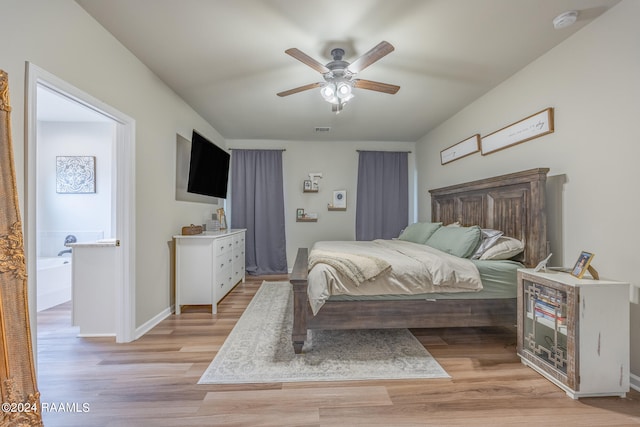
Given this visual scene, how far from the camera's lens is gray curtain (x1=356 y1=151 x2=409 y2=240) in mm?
5234

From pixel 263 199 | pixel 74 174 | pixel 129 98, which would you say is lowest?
pixel 263 199

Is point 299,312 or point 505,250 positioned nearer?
point 299,312

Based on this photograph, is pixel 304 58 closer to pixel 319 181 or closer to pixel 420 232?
pixel 420 232

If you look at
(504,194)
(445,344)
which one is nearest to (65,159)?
(445,344)

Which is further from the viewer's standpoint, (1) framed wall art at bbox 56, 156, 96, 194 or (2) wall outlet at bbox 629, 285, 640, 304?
(1) framed wall art at bbox 56, 156, 96, 194

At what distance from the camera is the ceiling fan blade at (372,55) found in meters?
1.92

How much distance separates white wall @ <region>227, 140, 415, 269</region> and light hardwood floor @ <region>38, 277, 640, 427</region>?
123 inches

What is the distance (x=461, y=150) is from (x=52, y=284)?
5.51m

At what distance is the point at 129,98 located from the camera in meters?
2.45

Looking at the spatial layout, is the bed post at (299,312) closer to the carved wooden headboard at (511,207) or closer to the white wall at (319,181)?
the carved wooden headboard at (511,207)

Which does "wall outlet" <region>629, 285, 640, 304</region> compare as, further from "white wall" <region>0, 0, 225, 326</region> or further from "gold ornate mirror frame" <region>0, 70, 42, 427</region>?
"white wall" <region>0, 0, 225, 326</region>

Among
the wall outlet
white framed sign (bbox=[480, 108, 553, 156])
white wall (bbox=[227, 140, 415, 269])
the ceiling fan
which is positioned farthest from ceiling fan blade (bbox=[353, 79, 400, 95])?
white wall (bbox=[227, 140, 415, 269])

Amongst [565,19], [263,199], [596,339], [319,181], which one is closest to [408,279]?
[596,339]

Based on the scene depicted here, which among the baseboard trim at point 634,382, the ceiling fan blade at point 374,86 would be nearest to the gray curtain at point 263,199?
the ceiling fan blade at point 374,86
